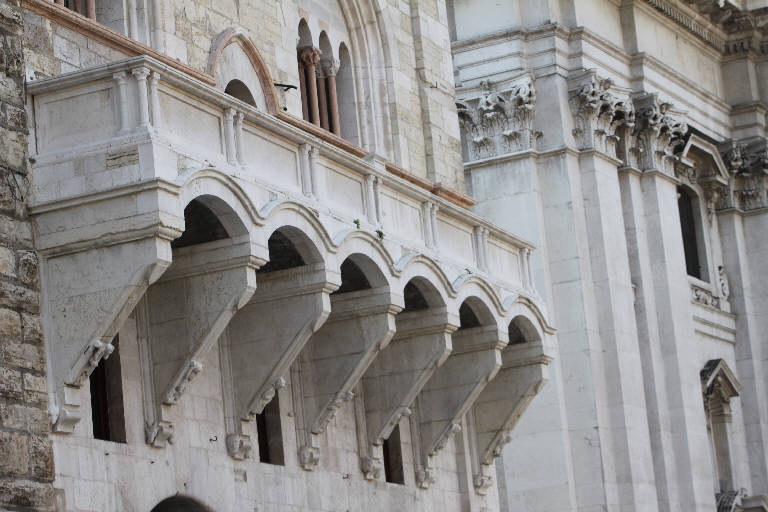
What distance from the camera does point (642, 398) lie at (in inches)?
1566

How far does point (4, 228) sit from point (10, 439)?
88.3 inches

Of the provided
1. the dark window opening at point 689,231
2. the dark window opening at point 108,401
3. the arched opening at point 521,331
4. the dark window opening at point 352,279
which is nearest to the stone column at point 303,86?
the dark window opening at point 352,279

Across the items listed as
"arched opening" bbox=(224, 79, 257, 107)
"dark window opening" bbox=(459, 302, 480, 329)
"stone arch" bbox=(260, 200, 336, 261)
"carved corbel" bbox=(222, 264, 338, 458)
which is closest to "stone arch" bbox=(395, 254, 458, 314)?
"dark window opening" bbox=(459, 302, 480, 329)

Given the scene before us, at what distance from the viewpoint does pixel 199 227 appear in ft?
71.0

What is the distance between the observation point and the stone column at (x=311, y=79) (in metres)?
28.5

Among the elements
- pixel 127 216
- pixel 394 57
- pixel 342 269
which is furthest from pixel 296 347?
pixel 394 57

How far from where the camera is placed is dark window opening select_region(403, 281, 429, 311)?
26.3m

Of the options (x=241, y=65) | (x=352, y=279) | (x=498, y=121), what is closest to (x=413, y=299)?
(x=352, y=279)

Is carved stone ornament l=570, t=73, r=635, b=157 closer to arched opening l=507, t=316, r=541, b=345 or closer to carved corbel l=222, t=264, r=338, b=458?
arched opening l=507, t=316, r=541, b=345

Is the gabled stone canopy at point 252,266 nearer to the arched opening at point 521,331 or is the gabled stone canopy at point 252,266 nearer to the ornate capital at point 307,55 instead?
the arched opening at point 521,331

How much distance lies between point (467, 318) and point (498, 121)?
13.1m

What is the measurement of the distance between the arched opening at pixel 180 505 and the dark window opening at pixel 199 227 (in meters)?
3.11

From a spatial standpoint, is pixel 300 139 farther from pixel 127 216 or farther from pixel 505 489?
pixel 505 489

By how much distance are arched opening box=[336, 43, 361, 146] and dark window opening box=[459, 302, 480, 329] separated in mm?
3535
